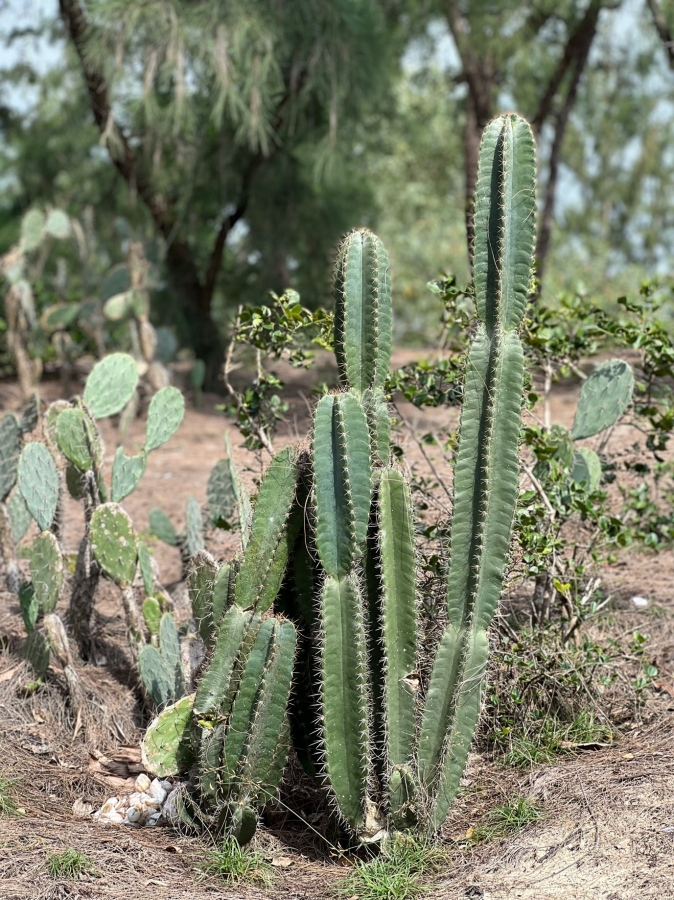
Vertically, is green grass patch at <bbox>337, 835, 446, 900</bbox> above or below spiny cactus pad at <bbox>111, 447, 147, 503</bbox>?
below

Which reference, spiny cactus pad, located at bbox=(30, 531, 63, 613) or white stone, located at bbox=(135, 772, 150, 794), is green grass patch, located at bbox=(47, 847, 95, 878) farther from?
spiny cactus pad, located at bbox=(30, 531, 63, 613)

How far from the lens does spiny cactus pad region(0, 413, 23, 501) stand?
5.39m

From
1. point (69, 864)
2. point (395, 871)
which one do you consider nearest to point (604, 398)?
point (395, 871)

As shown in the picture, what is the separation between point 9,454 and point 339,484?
262 centimetres

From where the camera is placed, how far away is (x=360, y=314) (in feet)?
11.6

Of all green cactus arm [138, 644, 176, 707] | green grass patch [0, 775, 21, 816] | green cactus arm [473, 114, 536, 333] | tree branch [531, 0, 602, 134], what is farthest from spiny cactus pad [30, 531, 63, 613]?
tree branch [531, 0, 602, 134]

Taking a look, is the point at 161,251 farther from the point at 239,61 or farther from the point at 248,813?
the point at 248,813

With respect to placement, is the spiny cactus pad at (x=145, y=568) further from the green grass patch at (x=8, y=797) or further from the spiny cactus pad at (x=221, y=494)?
the green grass patch at (x=8, y=797)

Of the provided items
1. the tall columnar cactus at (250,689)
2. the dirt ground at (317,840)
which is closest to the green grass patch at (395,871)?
the dirt ground at (317,840)

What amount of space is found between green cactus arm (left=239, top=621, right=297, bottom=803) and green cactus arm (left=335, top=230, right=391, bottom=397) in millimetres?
840

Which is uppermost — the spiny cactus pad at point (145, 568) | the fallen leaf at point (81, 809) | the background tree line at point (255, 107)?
the background tree line at point (255, 107)

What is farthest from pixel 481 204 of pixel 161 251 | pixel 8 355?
pixel 8 355

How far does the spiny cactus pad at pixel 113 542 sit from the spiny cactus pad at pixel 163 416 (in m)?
0.46

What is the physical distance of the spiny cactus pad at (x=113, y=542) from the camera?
14.3ft
